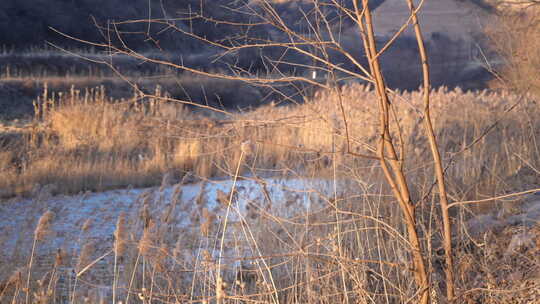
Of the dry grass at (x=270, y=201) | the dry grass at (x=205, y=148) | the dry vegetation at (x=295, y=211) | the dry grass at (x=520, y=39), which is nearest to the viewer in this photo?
the dry vegetation at (x=295, y=211)

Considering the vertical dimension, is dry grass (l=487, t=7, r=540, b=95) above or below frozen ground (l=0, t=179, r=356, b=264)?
above

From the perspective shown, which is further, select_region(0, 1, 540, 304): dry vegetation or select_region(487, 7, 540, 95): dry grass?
select_region(487, 7, 540, 95): dry grass

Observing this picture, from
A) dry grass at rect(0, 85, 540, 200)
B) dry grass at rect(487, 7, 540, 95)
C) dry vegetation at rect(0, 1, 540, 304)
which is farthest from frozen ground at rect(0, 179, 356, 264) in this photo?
dry grass at rect(487, 7, 540, 95)

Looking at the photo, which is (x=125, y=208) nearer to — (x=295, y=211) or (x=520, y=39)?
(x=295, y=211)

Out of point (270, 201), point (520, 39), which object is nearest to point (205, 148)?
point (520, 39)

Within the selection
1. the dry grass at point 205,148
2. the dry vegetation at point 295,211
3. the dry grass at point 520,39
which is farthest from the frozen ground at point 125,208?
the dry grass at point 520,39

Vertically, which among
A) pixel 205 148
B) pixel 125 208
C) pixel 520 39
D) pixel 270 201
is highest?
pixel 520 39

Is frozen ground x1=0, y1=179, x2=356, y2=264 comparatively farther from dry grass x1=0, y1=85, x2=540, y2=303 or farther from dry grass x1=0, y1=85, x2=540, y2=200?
dry grass x1=0, y1=85, x2=540, y2=200

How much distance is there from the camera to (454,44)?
23938 millimetres

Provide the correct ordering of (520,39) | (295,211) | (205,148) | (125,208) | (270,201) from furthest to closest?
(520,39) → (205,148) → (125,208) → (295,211) → (270,201)

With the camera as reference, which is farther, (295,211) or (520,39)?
(520,39)

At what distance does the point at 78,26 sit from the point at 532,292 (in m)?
28.3

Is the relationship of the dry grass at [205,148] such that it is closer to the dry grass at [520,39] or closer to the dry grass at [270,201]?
the dry grass at [270,201]

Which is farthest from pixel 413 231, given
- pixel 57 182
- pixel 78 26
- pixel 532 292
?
pixel 78 26
